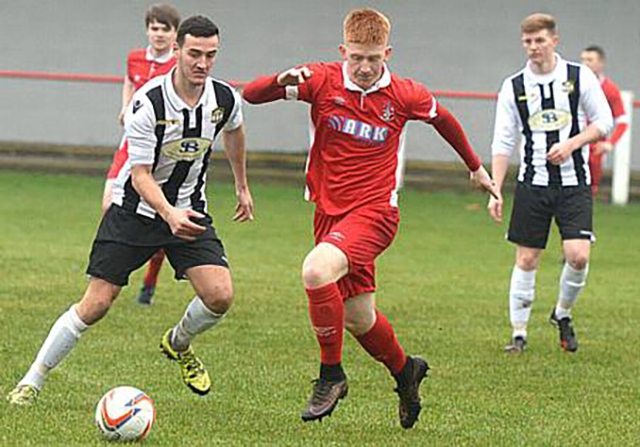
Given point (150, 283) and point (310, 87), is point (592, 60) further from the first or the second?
point (310, 87)

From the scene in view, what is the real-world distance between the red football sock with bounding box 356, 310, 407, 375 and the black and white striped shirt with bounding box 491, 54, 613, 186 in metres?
2.74

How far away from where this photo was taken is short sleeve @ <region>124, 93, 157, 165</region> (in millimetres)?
7191

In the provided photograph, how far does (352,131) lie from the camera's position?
7270 millimetres

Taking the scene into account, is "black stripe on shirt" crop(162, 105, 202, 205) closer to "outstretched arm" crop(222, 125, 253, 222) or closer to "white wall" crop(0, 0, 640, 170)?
"outstretched arm" crop(222, 125, 253, 222)

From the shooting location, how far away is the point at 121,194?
24.7 ft

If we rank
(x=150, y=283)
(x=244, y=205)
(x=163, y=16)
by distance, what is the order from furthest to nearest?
(x=150, y=283)
(x=163, y=16)
(x=244, y=205)

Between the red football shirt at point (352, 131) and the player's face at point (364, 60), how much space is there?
3.9 inches

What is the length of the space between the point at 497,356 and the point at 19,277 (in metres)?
4.59

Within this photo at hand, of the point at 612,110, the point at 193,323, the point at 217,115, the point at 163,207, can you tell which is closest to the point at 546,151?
the point at 217,115

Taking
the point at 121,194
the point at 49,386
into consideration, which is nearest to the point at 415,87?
the point at 121,194

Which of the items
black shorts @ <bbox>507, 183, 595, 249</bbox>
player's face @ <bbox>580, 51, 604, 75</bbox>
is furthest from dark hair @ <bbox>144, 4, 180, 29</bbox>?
player's face @ <bbox>580, 51, 604, 75</bbox>

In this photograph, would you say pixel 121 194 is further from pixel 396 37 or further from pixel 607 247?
pixel 396 37

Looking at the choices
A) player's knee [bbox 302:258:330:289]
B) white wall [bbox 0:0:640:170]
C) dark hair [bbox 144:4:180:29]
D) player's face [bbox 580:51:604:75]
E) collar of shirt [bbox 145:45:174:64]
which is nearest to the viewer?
player's knee [bbox 302:258:330:289]

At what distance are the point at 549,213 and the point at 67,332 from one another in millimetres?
3703
